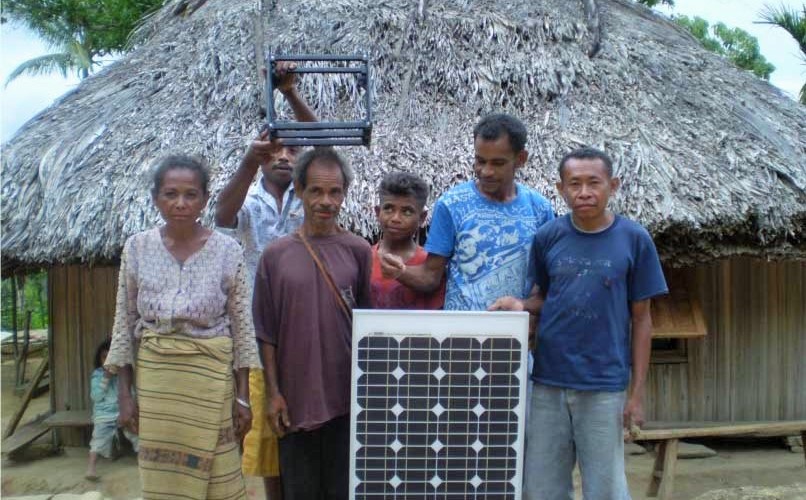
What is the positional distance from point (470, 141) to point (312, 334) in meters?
3.50

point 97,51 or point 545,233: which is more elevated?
point 97,51

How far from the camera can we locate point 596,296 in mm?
2617

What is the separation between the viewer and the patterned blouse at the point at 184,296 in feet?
8.50

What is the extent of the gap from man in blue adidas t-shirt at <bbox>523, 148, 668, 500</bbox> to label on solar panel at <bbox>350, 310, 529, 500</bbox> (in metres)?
0.21

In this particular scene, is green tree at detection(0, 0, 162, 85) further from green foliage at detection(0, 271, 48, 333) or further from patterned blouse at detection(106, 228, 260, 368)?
patterned blouse at detection(106, 228, 260, 368)

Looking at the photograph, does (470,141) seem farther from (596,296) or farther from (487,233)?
(596,296)

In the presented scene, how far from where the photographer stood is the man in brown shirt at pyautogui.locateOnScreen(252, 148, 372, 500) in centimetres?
263

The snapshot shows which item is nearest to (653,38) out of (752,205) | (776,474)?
(752,205)

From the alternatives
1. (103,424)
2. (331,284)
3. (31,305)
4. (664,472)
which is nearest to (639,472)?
(664,472)

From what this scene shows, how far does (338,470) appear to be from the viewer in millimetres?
2705

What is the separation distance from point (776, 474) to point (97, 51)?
14410 mm

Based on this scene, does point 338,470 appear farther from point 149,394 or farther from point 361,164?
point 361,164

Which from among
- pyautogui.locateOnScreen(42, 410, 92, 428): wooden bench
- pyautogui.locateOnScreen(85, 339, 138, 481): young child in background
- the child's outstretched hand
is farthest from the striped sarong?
pyautogui.locateOnScreen(42, 410, 92, 428): wooden bench

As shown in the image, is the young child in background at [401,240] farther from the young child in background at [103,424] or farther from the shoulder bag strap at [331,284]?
the young child in background at [103,424]
